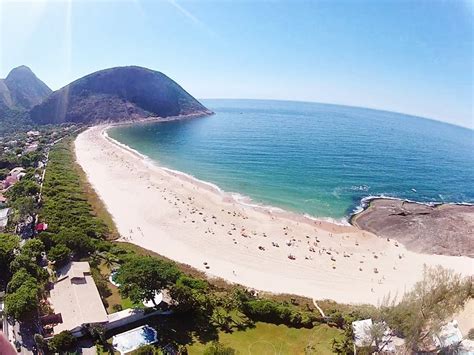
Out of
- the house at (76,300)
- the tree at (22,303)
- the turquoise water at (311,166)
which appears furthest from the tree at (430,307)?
the turquoise water at (311,166)

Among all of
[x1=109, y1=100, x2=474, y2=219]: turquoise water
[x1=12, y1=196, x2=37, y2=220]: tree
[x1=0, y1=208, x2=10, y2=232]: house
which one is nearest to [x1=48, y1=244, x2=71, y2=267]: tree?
[x1=12, y1=196, x2=37, y2=220]: tree

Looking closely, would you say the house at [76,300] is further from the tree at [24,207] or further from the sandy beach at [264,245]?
the tree at [24,207]

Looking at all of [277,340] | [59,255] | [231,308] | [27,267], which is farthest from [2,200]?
[277,340]

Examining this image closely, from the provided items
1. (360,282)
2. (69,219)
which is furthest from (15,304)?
(360,282)

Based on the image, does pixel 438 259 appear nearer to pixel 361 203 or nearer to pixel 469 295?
pixel 361 203

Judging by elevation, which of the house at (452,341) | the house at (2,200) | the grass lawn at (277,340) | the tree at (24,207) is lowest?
the grass lawn at (277,340)

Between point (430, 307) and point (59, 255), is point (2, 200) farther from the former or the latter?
point (430, 307)
